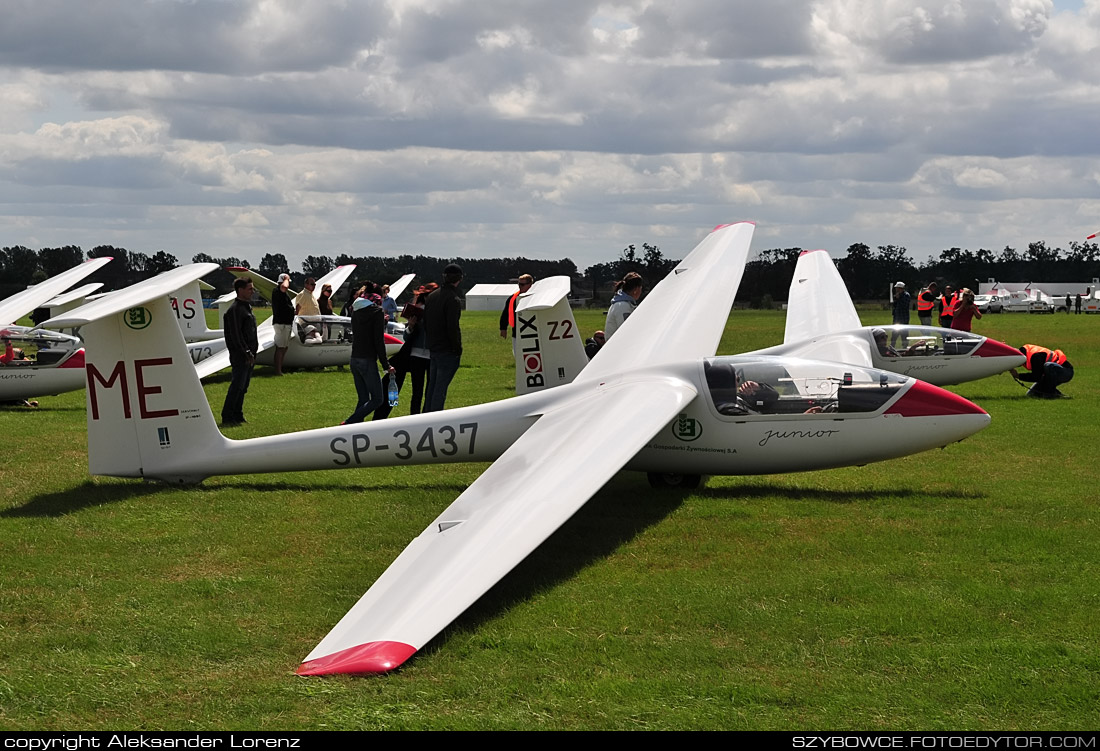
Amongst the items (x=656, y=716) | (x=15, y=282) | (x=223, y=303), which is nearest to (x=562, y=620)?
(x=656, y=716)

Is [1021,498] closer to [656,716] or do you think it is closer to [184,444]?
[656,716]

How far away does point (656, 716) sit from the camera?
4.95 metres

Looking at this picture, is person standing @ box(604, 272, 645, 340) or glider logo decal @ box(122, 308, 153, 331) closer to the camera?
glider logo decal @ box(122, 308, 153, 331)

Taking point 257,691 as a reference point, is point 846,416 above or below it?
above

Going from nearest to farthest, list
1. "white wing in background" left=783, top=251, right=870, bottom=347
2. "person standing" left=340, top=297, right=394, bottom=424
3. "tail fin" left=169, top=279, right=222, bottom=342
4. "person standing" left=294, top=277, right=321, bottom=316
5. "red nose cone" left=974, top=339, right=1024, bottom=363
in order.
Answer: "person standing" left=340, top=297, right=394, bottom=424 < "red nose cone" left=974, top=339, right=1024, bottom=363 < "white wing in background" left=783, top=251, right=870, bottom=347 < "person standing" left=294, top=277, right=321, bottom=316 < "tail fin" left=169, top=279, right=222, bottom=342

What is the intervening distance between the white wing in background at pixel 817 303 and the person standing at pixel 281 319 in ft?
31.5

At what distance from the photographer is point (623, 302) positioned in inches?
616

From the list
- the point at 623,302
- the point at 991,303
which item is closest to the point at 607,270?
the point at 991,303

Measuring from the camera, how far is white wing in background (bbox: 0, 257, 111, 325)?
14.0 metres

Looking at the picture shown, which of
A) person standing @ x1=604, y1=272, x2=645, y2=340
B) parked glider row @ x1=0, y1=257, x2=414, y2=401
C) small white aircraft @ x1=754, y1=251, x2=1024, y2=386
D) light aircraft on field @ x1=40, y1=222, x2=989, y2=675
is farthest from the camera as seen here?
parked glider row @ x1=0, y1=257, x2=414, y2=401

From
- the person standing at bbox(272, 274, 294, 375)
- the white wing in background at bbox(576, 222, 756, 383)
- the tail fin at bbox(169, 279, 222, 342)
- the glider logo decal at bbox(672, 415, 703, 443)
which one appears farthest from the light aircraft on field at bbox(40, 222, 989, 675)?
the tail fin at bbox(169, 279, 222, 342)

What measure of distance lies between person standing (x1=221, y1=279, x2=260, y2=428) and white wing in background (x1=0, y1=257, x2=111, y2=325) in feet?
8.67

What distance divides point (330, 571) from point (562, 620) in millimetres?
1995

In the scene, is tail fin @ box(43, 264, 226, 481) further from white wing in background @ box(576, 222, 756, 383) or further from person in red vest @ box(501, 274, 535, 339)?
person in red vest @ box(501, 274, 535, 339)
